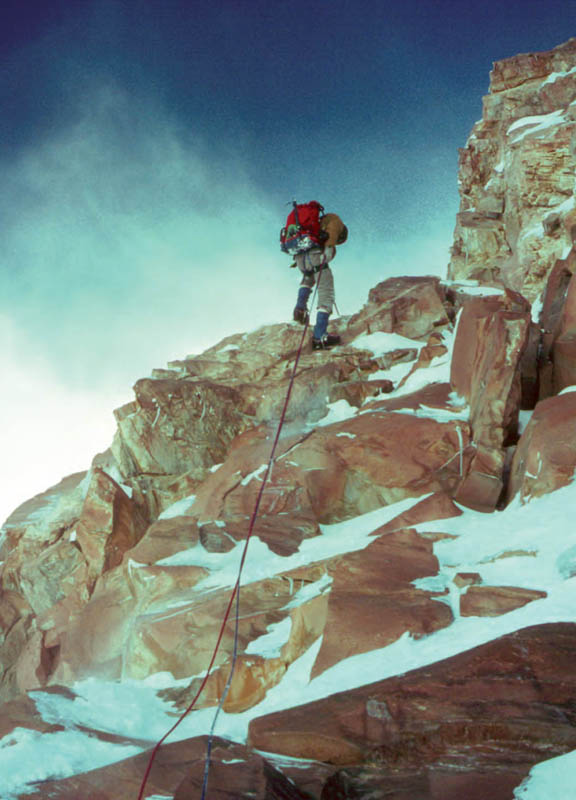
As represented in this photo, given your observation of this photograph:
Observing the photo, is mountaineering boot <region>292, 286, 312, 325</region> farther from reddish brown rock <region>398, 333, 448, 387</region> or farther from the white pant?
reddish brown rock <region>398, 333, 448, 387</region>

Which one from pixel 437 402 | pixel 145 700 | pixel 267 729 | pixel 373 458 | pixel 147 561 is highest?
pixel 437 402

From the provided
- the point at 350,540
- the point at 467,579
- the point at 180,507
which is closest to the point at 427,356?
the point at 180,507

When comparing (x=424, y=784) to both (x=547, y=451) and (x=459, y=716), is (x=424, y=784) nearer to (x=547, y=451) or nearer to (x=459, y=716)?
(x=459, y=716)

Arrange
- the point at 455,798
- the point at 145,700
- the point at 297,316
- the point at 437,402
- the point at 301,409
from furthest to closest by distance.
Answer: the point at 301,409 < the point at 297,316 < the point at 437,402 < the point at 145,700 < the point at 455,798

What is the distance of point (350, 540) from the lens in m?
10.4

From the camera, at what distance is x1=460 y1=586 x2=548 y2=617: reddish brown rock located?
20.6ft

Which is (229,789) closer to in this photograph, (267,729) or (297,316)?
(267,729)

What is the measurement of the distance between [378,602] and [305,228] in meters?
8.64

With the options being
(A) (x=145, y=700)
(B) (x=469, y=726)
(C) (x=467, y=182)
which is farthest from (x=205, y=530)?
(C) (x=467, y=182)

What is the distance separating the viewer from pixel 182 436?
58.0ft

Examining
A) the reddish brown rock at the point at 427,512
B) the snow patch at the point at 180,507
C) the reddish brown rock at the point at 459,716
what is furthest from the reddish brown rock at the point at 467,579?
the snow patch at the point at 180,507

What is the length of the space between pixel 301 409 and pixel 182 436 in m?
3.56

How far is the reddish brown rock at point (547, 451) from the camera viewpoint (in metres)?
8.61

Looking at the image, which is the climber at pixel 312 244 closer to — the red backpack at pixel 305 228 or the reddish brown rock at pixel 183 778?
the red backpack at pixel 305 228
